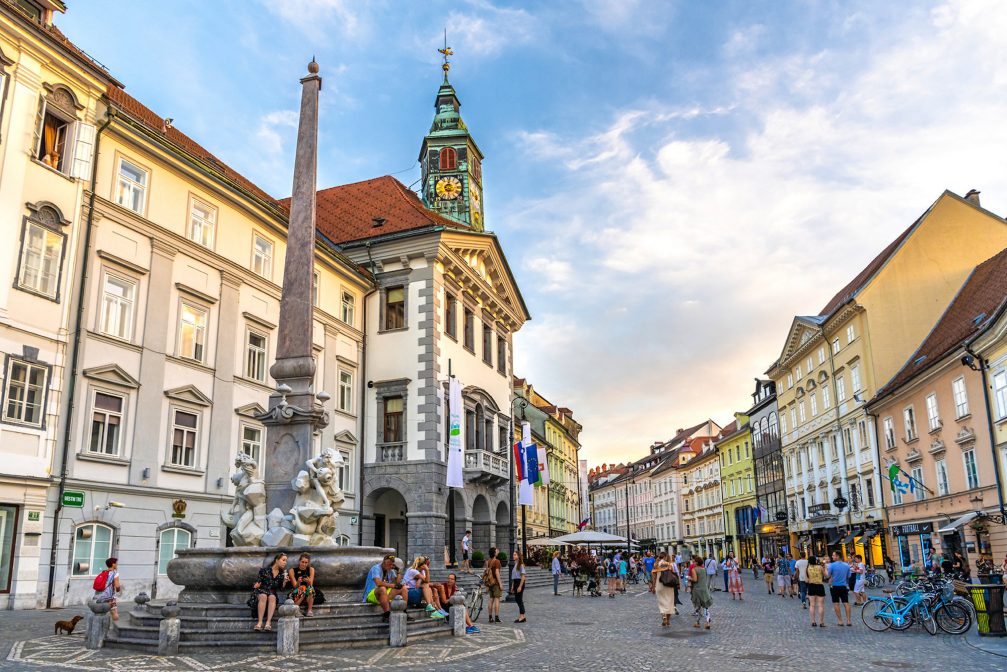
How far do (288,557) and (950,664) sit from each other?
9305 mm

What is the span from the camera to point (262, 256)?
89.8 ft

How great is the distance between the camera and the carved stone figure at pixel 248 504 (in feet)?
45.0

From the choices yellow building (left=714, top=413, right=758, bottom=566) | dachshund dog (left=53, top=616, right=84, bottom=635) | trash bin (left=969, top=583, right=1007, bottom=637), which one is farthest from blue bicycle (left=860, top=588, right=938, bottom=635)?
yellow building (left=714, top=413, right=758, bottom=566)

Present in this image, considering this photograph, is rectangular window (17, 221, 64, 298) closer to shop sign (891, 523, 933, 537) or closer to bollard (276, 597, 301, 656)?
bollard (276, 597, 301, 656)

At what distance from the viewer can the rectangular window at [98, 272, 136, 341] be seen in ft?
68.1

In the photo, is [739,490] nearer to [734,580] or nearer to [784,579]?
[784,579]

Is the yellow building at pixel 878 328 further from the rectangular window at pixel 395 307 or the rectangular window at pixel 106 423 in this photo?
the rectangular window at pixel 106 423

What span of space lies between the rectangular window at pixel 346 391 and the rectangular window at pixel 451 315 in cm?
441

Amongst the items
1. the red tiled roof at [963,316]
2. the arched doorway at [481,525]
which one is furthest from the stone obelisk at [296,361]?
the red tiled roof at [963,316]

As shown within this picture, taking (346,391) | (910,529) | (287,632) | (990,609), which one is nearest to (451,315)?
(346,391)

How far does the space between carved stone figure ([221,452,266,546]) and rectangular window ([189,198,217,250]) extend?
11776 mm

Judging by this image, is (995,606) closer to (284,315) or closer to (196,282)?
(284,315)

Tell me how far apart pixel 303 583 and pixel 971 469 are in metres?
25.5

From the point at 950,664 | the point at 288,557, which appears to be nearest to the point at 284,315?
the point at 288,557
